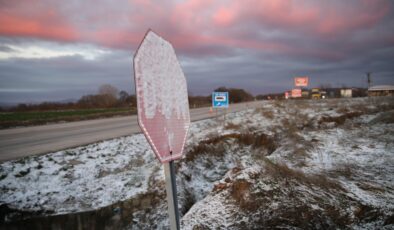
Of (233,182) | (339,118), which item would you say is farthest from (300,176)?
(339,118)

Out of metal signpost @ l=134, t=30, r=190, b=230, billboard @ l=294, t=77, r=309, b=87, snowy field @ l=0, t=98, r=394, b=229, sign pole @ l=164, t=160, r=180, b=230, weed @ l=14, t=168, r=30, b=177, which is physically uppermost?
billboard @ l=294, t=77, r=309, b=87

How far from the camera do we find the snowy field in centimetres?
506

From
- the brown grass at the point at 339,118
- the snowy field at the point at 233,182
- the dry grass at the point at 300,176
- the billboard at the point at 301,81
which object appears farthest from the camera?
the billboard at the point at 301,81

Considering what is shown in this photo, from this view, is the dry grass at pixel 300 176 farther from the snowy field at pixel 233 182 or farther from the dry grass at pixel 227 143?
the dry grass at pixel 227 143

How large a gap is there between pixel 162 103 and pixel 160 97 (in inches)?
1.7

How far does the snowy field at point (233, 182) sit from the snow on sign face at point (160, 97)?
3.74 metres

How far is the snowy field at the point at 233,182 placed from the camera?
5.06 meters

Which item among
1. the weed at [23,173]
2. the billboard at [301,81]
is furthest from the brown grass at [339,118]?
the billboard at [301,81]

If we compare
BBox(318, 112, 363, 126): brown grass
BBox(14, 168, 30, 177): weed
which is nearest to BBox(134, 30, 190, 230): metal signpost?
BBox(14, 168, 30, 177): weed

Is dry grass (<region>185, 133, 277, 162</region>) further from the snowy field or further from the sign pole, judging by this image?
the sign pole

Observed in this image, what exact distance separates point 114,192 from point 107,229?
112cm

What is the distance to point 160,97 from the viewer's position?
1686 millimetres

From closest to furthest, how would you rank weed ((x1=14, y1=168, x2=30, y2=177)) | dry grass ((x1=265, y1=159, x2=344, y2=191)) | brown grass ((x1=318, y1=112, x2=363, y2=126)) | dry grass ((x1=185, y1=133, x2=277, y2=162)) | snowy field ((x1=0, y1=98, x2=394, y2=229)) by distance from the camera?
1. snowy field ((x1=0, y1=98, x2=394, y2=229))
2. dry grass ((x1=265, y1=159, x2=344, y2=191))
3. weed ((x1=14, y1=168, x2=30, y2=177))
4. dry grass ((x1=185, y1=133, x2=277, y2=162))
5. brown grass ((x1=318, y1=112, x2=363, y2=126))

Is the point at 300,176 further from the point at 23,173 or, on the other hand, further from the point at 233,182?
the point at 23,173
